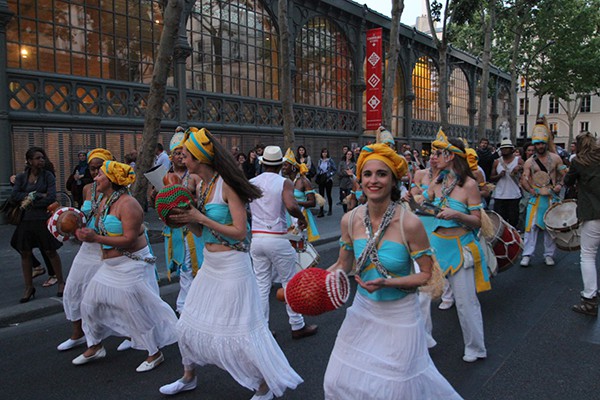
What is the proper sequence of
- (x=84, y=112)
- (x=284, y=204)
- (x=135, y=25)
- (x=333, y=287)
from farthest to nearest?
(x=135, y=25), (x=84, y=112), (x=284, y=204), (x=333, y=287)

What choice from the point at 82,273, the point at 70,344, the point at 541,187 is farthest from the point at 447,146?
the point at 541,187

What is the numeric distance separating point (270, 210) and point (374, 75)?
20.9 m

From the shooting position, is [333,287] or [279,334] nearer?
[333,287]

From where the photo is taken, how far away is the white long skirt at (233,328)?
3654 millimetres

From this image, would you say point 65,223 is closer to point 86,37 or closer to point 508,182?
point 508,182

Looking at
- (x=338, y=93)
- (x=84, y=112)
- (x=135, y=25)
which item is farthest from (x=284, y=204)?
(x=338, y=93)

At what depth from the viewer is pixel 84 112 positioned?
15133 mm

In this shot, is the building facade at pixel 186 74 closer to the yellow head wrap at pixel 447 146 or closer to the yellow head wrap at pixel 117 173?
the yellow head wrap at pixel 117 173

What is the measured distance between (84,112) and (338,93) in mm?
14259

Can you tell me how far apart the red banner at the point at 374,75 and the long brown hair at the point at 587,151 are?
1754 centimetres

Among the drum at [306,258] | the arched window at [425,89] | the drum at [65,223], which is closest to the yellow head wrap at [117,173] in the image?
the drum at [65,223]

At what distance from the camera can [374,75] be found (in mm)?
24938

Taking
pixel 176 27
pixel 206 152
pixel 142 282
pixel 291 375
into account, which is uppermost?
pixel 176 27

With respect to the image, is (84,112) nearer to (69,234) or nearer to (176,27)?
(176,27)
